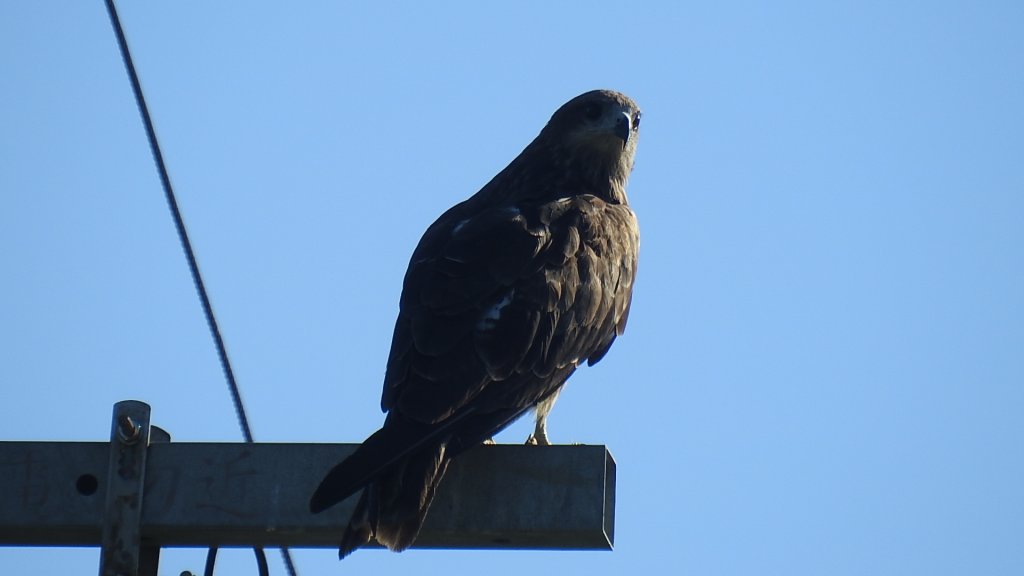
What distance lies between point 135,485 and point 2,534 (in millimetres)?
454

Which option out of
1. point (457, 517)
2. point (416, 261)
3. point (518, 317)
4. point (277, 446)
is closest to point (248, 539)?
point (277, 446)

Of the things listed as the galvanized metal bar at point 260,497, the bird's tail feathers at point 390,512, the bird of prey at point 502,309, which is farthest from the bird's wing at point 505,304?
the galvanized metal bar at point 260,497

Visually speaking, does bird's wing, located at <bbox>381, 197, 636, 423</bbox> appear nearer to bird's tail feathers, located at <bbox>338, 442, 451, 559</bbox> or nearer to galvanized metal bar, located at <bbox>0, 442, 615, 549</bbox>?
bird's tail feathers, located at <bbox>338, 442, 451, 559</bbox>

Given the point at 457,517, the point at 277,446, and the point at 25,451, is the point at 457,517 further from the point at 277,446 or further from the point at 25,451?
the point at 25,451

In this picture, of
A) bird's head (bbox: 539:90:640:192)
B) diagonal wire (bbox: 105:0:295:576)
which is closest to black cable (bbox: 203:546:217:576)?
diagonal wire (bbox: 105:0:295:576)

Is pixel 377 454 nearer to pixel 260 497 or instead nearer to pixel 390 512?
pixel 390 512

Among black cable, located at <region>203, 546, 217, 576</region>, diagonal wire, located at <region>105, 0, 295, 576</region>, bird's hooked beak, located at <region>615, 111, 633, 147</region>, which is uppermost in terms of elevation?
bird's hooked beak, located at <region>615, 111, 633, 147</region>

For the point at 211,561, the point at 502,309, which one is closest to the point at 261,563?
the point at 211,561

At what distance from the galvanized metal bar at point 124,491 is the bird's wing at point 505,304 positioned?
3.11 ft

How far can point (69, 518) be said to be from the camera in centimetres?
436

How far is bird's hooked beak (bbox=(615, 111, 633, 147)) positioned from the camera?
785cm

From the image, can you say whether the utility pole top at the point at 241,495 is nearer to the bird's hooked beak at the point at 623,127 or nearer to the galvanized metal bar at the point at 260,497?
the galvanized metal bar at the point at 260,497

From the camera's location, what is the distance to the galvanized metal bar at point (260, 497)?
4336 millimetres

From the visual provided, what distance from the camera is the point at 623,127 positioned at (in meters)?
7.89
